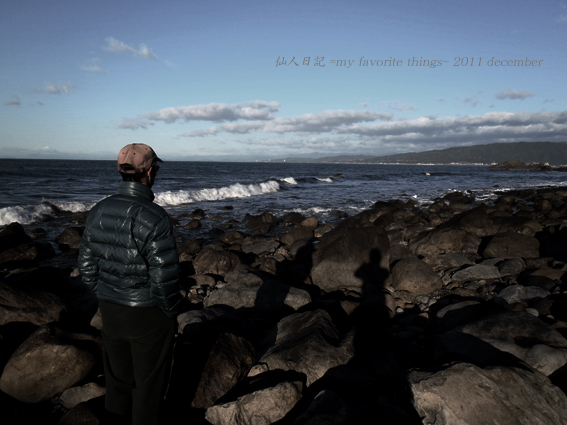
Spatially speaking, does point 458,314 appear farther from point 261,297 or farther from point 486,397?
point 261,297

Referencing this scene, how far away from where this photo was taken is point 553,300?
5.73 meters

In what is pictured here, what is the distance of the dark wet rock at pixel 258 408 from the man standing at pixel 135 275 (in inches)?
29.1

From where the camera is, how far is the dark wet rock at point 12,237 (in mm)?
11047

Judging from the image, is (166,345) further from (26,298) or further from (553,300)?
(553,300)

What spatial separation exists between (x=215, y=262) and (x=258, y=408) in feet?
19.7

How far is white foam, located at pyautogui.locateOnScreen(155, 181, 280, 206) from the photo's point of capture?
24188 millimetres

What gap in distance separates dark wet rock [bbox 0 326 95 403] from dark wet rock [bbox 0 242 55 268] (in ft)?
23.4

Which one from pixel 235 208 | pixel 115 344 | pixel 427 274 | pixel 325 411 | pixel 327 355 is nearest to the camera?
pixel 115 344

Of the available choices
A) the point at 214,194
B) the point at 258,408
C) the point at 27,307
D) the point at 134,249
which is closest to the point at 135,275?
the point at 134,249

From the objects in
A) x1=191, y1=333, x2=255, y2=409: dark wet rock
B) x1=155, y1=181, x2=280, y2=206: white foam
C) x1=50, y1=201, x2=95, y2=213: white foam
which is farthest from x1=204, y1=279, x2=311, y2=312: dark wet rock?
x1=155, y1=181, x2=280, y2=206: white foam

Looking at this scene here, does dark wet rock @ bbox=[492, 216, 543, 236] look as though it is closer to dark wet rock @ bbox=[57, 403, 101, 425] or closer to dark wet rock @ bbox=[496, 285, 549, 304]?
dark wet rock @ bbox=[496, 285, 549, 304]

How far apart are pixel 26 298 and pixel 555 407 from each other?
6.68 m

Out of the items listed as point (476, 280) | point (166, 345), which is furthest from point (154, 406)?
point (476, 280)

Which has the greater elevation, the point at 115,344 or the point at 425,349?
the point at 115,344
